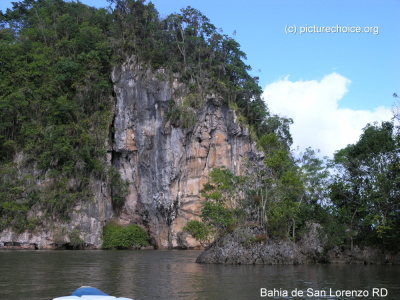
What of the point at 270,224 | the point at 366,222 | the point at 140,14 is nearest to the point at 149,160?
the point at 140,14

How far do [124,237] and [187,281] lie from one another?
26.5 meters

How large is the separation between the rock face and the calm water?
70.6ft

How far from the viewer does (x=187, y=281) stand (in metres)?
17.8

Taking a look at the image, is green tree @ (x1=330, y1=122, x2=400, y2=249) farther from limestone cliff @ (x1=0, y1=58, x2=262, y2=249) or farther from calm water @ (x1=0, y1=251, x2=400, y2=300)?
limestone cliff @ (x1=0, y1=58, x2=262, y2=249)

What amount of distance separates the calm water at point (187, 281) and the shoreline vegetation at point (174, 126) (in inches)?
162

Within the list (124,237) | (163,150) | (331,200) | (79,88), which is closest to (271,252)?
(331,200)

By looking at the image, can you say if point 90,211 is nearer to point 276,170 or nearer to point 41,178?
point 41,178

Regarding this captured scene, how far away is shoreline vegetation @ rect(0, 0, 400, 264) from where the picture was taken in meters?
26.8

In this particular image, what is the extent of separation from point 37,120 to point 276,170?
28.8m

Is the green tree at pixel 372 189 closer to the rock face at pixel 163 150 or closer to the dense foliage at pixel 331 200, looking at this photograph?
the dense foliage at pixel 331 200

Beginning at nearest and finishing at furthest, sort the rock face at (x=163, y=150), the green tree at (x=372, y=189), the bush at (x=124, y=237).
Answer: the green tree at (x=372, y=189)
the bush at (x=124, y=237)
the rock face at (x=163, y=150)

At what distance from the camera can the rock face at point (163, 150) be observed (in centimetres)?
4528

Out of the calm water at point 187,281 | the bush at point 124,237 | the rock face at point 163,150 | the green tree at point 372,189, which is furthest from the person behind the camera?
the rock face at point 163,150

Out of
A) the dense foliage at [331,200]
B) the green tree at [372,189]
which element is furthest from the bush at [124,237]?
the green tree at [372,189]
